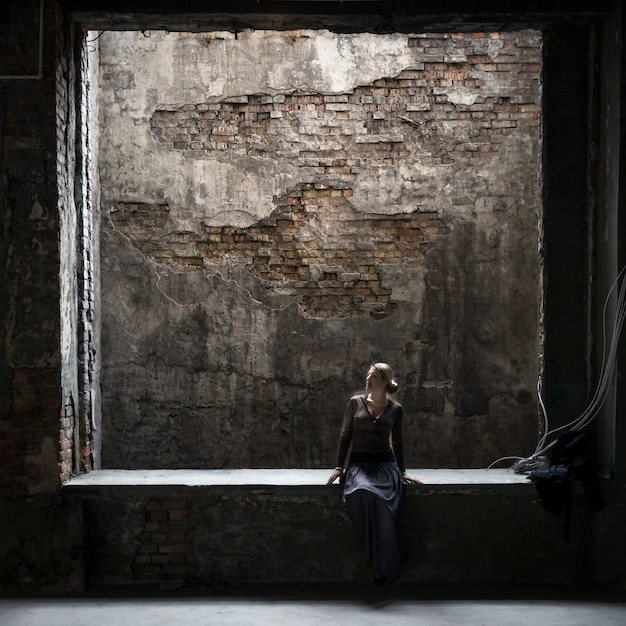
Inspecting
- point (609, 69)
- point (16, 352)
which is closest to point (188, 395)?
point (16, 352)

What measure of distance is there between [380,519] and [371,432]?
530 millimetres

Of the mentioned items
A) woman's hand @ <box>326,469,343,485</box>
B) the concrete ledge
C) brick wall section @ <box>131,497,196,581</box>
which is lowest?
brick wall section @ <box>131,497,196,581</box>

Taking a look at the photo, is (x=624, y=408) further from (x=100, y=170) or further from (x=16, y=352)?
(x=100, y=170)

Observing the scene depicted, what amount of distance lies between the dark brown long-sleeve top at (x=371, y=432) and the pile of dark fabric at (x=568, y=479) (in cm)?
86

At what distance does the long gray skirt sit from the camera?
4223mm

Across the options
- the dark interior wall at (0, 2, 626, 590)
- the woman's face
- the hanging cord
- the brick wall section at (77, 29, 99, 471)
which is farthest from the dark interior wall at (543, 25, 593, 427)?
the brick wall section at (77, 29, 99, 471)

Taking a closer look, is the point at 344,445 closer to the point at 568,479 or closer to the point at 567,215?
the point at 568,479

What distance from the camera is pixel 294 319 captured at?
7.00m

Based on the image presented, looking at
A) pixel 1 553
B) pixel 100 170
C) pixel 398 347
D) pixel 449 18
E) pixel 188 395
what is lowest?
pixel 1 553

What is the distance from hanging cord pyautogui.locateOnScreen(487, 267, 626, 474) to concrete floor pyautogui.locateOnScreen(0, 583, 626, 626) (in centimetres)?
81

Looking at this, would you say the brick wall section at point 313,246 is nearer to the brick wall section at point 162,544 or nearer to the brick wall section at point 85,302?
the brick wall section at point 85,302

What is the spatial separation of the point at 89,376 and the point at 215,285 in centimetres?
241

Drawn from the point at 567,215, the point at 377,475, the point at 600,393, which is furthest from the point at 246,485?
the point at 567,215

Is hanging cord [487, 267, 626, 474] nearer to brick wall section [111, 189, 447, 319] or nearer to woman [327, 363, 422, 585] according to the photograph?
woman [327, 363, 422, 585]
